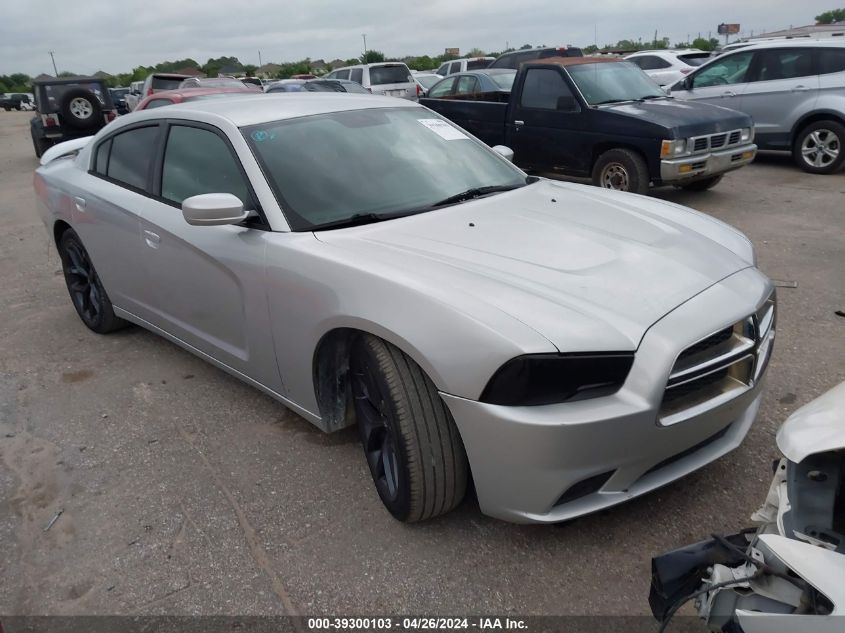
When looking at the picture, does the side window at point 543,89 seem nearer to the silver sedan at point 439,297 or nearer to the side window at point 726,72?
the side window at point 726,72

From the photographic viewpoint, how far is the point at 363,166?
319 centimetres

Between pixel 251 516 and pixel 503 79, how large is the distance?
31.1ft

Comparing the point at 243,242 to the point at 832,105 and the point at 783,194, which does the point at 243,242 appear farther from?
the point at 832,105

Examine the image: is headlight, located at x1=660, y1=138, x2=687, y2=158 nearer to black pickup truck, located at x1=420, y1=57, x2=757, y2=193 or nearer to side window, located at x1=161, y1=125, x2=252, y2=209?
black pickup truck, located at x1=420, y1=57, x2=757, y2=193

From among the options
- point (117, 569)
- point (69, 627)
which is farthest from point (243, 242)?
point (69, 627)

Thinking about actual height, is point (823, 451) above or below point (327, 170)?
below

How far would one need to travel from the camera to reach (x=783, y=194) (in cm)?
820

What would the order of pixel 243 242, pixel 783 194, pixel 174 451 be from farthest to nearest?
pixel 783 194, pixel 174 451, pixel 243 242

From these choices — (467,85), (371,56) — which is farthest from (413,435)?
(371,56)

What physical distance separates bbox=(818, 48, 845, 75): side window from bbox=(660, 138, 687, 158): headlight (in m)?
3.40

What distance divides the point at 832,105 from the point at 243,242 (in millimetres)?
8607

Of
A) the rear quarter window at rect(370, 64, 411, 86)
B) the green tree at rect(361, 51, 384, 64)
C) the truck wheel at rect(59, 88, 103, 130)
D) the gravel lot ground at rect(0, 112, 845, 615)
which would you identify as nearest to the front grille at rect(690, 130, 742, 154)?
the gravel lot ground at rect(0, 112, 845, 615)

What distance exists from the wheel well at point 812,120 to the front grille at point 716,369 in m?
7.75

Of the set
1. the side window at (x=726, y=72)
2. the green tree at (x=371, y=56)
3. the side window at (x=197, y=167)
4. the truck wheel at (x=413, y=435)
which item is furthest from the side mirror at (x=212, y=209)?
the green tree at (x=371, y=56)
